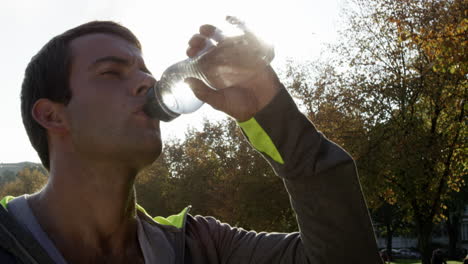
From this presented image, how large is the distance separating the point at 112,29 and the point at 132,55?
0.87 feet

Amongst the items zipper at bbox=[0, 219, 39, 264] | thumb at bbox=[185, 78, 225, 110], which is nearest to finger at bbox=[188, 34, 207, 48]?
thumb at bbox=[185, 78, 225, 110]

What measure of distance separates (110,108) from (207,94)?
0.59 m

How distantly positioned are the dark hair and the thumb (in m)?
0.83

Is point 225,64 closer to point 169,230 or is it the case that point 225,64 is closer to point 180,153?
point 169,230

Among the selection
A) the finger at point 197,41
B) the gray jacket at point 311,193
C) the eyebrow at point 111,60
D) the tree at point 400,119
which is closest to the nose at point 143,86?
the eyebrow at point 111,60

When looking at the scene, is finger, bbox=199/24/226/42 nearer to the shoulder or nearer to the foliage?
the shoulder

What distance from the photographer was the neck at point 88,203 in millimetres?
2855

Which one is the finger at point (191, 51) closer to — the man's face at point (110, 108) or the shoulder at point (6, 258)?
the man's face at point (110, 108)

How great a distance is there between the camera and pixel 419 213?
82.0 feet

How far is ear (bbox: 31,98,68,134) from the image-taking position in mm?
3021

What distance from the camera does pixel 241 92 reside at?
8.30 ft

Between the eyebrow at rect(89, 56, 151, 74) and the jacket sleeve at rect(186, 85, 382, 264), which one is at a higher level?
the eyebrow at rect(89, 56, 151, 74)

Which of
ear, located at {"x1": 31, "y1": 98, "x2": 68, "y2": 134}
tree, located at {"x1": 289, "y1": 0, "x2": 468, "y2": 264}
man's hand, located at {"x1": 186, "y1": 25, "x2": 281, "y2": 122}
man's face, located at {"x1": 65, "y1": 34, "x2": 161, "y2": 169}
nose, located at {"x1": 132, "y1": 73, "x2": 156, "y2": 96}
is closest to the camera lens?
man's hand, located at {"x1": 186, "y1": 25, "x2": 281, "y2": 122}

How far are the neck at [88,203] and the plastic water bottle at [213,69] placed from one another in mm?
429
